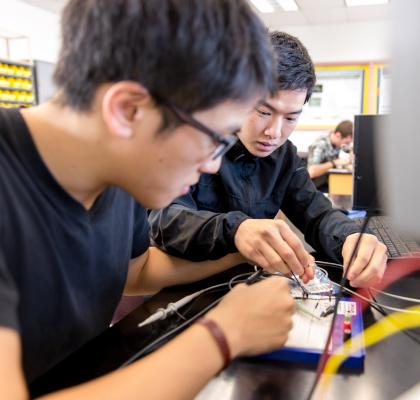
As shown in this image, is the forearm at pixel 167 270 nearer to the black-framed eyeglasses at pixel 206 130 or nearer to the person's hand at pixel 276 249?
the person's hand at pixel 276 249

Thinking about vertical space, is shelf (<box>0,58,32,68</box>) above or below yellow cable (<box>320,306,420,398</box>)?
above

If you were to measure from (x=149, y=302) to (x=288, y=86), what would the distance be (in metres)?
0.58

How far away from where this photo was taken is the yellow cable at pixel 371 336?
0.54m

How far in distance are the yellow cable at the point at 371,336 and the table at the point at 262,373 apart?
0.5 inches

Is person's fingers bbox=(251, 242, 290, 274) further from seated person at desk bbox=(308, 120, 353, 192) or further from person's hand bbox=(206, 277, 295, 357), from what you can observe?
seated person at desk bbox=(308, 120, 353, 192)

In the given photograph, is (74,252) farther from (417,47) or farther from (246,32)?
(417,47)

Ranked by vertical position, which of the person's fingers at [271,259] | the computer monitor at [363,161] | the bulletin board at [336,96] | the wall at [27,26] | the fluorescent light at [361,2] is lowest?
the person's fingers at [271,259]

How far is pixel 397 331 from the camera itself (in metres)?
0.64

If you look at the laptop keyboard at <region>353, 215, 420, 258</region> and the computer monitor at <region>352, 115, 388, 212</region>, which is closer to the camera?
the laptop keyboard at <region>353, 215, 420, 258</region>

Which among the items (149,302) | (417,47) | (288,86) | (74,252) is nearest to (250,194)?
(288,86)

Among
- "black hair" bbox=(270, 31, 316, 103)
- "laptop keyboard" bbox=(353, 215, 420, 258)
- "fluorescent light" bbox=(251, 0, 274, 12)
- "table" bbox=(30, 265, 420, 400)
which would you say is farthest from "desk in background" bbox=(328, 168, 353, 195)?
"table" bbox=(30, 265, 420, 400)

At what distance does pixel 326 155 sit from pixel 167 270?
10.7 feet

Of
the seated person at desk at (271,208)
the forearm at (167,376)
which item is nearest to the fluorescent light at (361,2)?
the seated person at desk at (271,208)

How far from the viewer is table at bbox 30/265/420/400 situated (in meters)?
0.49
